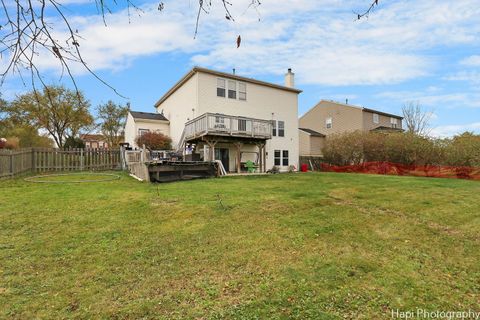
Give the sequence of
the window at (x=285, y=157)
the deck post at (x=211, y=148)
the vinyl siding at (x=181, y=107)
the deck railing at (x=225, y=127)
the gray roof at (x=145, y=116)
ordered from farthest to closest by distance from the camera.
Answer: the window at (x=285, y=157), the gray roof at (x=145, y=116), the vinyl siding at (x=181, y=107), the deck post at (x=211, y=148), the deck railing at (x=225, y=127)

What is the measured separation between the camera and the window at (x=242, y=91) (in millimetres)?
19906

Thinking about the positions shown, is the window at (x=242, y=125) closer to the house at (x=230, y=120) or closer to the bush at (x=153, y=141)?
the house at (x=230, y=120)

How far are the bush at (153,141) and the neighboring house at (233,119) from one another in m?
1.01

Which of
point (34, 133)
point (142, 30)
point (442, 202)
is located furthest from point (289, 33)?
point (34, 133)

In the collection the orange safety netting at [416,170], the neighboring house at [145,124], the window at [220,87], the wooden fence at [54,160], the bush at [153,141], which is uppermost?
the window at [220,87]

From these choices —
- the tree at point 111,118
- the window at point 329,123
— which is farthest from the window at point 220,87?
the tree at point 111,118

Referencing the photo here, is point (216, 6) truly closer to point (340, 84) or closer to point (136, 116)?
point (340, 84)

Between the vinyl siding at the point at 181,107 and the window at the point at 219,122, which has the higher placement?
the vinyl siding at the point at 181,107

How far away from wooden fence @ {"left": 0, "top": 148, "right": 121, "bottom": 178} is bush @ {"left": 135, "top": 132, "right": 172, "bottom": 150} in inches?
75.1

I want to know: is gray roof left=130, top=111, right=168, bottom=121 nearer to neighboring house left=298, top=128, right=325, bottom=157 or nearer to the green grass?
neighboring house left=298, top=128, right=325, bottom=157

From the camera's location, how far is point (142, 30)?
2.43m

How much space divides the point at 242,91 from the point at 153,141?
709cm

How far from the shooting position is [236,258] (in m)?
4.19

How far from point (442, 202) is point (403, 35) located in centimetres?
513
